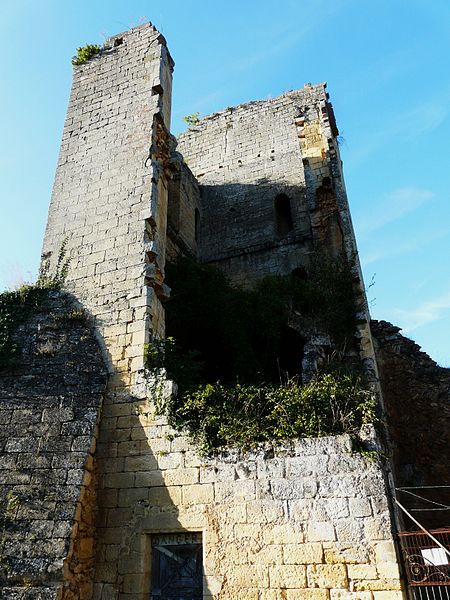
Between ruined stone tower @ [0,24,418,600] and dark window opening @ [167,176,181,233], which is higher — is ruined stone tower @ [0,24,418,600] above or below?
below

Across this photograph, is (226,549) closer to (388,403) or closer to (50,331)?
(50,331)

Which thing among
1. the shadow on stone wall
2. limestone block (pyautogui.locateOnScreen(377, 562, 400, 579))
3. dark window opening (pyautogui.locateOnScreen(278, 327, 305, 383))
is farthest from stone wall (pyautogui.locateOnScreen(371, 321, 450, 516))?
the shadow on stone wall

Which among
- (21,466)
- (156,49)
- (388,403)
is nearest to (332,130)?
(156,49)

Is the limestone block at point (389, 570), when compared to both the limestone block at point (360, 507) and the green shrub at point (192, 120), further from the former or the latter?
the green shrub at point (192, 120)

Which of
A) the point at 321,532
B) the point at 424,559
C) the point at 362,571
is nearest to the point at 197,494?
the point at 321,532

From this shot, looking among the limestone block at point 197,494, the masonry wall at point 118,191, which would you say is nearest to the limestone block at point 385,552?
the limestone block at point 197,494

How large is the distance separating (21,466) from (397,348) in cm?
898

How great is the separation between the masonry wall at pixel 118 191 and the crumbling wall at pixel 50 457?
1.62ft

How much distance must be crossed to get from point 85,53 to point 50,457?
27.1 ft

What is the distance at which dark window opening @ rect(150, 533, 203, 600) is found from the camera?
5.36m

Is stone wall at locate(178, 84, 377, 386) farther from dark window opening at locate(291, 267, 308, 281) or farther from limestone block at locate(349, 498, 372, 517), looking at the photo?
limestone block at locate(349, 498, 372, 517)

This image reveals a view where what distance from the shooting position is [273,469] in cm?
537

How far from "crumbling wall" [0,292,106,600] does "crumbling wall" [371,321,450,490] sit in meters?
6.70

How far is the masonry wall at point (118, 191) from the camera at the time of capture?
7039 millimetres
